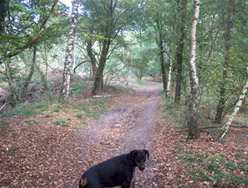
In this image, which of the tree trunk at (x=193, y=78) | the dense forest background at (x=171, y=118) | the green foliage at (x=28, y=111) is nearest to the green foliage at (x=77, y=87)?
the dense forest background at (x=171, y=118)

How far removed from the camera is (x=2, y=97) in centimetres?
1717

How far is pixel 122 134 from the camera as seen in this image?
32.6 ft

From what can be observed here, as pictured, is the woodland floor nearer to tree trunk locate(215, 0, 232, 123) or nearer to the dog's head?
the dog's head

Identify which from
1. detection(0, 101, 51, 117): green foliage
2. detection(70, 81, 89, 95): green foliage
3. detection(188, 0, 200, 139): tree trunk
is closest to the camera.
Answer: detection(188, 0, 200, 139): tree trunk

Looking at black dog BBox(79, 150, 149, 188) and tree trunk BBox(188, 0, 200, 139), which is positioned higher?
tree trunk BBox(188, 0, 200, 139)

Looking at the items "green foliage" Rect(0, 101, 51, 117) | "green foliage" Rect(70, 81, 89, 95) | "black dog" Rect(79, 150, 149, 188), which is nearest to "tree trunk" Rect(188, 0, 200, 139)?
"black dog" Rect(79, 150, 149, 188)

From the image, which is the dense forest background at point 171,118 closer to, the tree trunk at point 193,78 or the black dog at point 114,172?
the tree trunk at point 193,78

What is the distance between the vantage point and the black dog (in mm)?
3770

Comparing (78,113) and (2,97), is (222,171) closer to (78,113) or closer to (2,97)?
(78,113)

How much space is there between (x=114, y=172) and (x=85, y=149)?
3.93m

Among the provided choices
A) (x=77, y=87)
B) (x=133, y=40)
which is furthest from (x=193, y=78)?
(x=77, y=87)

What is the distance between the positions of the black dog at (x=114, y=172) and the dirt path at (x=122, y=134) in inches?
49.9

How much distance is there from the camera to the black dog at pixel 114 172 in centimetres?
377

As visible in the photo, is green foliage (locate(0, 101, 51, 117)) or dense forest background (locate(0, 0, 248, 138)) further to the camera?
green foliage (locate(0, 101, 51, 117))
